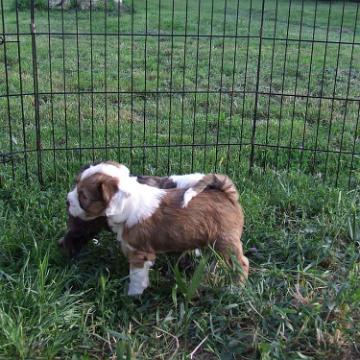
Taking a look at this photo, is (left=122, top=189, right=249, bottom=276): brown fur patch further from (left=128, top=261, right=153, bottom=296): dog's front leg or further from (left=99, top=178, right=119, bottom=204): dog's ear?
(left=99, top=178, right=119, bottom=204): dog's ear

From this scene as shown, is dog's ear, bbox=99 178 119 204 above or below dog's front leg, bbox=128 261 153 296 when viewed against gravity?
above

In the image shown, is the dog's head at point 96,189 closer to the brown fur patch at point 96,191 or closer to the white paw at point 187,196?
the brown fur patch at point 96,191

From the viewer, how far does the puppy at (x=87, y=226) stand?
3672 millimetres

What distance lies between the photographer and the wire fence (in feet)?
17.3

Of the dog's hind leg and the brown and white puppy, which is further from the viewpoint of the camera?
the dog's hind leg

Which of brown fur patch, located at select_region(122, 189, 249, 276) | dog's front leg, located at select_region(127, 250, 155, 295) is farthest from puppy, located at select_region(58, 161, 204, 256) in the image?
dog's front leg, located at select_region(127, 250, 155, 295)

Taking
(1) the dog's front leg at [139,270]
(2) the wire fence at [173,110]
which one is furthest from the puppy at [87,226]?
(2) the wire fence at [173,110]

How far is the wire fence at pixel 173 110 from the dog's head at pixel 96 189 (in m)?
1.64

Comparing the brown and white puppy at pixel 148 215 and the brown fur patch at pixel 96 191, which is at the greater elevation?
the brown fur patch at pixel 96 191

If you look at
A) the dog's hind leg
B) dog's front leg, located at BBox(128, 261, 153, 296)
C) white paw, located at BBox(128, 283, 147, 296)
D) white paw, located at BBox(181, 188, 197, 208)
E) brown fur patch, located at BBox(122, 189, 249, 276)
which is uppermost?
white paw, located at BBox(181, 188, 197, 208)

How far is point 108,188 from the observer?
3.38 meters

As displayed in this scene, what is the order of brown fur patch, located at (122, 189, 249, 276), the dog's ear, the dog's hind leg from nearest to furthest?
1. the dog's ear
2. brown fur patch, located at (122, 189, 249, 276)
3. the dog's hind leg

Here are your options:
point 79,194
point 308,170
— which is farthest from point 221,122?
point 79,194

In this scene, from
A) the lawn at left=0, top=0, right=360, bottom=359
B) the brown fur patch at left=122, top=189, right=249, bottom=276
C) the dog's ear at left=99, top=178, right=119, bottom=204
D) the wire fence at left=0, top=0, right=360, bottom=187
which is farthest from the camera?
the wire fence at left=0, top=0, right=360, bottom=187
